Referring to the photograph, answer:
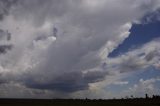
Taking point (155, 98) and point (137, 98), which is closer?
point (155, 98)

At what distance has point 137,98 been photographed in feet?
479

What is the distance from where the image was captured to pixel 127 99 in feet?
470

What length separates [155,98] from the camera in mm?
126250

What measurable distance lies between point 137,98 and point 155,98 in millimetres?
20244

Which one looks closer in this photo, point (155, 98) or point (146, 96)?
point (155, 98)

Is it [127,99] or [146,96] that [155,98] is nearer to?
[146,96]
